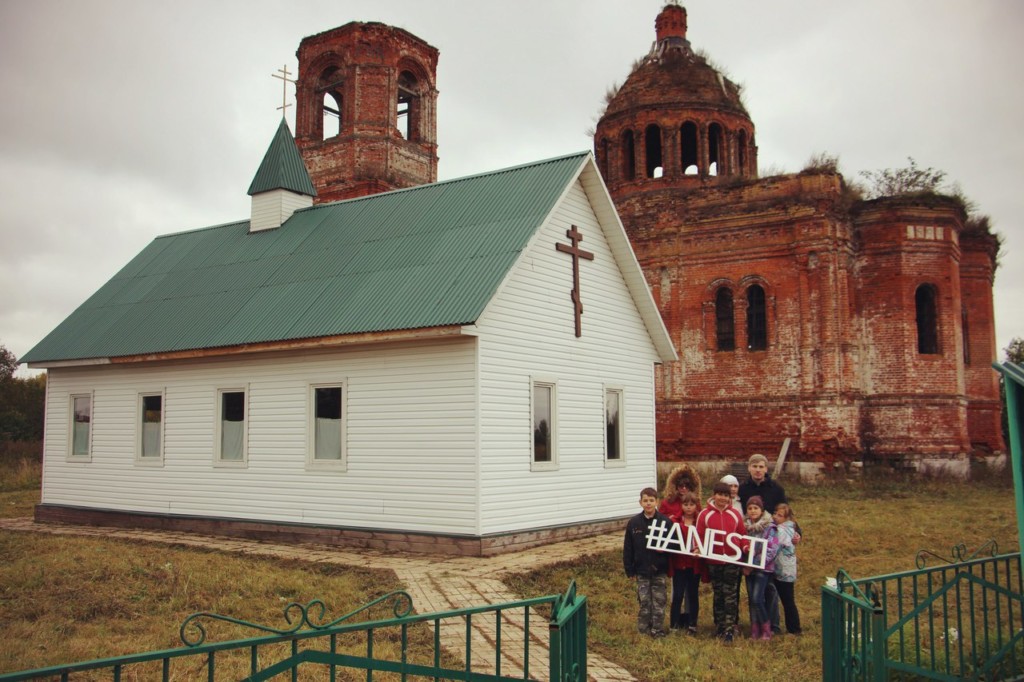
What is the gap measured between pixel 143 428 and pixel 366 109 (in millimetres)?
14959

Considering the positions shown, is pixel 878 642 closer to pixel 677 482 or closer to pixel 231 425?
→ pixel 677 482

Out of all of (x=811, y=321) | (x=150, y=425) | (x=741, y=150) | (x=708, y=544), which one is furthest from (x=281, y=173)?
(x=741, y=150)

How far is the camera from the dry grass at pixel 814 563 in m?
8.34

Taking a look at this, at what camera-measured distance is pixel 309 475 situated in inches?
606

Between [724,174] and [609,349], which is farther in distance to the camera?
[724,174]

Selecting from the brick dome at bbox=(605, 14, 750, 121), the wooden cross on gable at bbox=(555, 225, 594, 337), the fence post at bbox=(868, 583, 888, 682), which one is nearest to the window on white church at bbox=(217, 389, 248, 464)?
the wooden cross on gable at bbox=(555, 225, 594, 337)

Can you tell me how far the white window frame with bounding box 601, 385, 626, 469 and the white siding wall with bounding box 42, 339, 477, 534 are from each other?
391 centimetres

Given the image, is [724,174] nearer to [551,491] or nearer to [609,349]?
[609,349]

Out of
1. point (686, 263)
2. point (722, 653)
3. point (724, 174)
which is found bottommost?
point (722, 653)

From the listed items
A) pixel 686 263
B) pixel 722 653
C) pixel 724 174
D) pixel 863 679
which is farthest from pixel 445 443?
pixel 724 174

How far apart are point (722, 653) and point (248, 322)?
36.1ft

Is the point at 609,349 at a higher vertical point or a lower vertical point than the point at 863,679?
higher

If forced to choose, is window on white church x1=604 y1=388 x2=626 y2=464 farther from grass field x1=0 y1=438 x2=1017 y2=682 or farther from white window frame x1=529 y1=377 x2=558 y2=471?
grass field x1=0 y1=438 x2=1017 y2=682

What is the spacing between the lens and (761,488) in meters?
9.82
